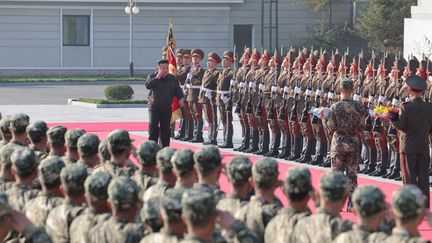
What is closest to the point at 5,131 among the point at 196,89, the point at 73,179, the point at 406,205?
the point at 73,179

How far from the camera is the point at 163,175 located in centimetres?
998

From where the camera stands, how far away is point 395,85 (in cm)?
1866

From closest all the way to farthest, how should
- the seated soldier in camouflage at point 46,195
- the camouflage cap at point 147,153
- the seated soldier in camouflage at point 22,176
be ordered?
the seated soldier in camouflage at point 46,195
the seated soldier in camouflage at point 22,176
the camouflage cap at point 147,153

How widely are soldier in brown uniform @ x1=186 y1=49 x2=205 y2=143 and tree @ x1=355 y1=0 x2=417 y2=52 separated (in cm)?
2983

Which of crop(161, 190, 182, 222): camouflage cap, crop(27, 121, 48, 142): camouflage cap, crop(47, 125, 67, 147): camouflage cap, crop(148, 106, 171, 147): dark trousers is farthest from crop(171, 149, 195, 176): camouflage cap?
crop(148, 106, 171, 147): dark trousers

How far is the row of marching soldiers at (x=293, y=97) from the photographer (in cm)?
1902

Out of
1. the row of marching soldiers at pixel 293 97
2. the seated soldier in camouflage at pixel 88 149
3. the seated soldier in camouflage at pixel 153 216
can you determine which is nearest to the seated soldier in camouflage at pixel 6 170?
the seated soldier in camouflage at pixel 88 149

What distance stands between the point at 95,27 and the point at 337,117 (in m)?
43.1

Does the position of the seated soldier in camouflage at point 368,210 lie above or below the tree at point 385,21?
below

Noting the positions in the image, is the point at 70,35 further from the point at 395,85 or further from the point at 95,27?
the point at 395,85

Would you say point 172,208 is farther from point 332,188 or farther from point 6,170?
point 6,170

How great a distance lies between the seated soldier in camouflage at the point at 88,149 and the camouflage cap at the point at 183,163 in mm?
1592

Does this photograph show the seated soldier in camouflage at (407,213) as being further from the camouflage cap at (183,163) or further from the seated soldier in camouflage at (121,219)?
the camouflage cap at (183,163)

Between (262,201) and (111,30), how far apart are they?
49.3 metres
